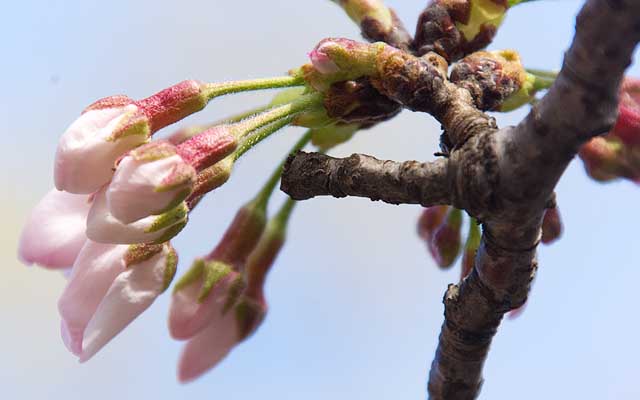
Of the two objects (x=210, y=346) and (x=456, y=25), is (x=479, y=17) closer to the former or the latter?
(x=456, y=25)

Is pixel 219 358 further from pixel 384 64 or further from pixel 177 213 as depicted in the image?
pixel 384 64

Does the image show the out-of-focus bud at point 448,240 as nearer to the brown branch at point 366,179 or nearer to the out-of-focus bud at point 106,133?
the brown branch at point 366,179

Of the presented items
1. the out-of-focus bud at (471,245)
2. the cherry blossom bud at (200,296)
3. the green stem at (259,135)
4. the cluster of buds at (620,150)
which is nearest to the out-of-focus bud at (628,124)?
the cluster of buds at (620,150)

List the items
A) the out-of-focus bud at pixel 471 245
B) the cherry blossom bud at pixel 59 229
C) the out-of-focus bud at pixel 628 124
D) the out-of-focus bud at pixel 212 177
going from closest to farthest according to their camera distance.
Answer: the out-of-focus bud at pixel 212 177
the cherry blossom bud at pixel 59 229
the out-of-focus bud at pixel 628 124
the out-of-focus bud at pixel 471 245

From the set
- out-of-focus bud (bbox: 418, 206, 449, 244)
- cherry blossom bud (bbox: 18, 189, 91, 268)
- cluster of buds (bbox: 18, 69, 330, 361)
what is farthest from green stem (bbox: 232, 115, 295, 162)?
out-of-focus bud (bbox: 418, 206, 449, 244)

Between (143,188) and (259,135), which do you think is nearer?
(143,188)

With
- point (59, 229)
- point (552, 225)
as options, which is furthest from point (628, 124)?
point (59, 229)
